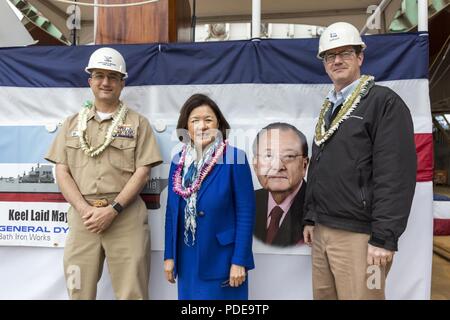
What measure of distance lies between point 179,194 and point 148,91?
1136 millimetres

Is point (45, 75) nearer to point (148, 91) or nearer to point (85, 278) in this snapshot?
point (148, 91)

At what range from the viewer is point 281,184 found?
2.83m

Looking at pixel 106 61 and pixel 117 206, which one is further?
pixel 106 61

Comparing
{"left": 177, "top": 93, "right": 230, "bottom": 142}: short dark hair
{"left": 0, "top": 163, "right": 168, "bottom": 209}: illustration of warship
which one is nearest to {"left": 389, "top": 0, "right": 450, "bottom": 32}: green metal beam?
{"left": 177, "top": 93, "right": 230, "bottom": 142}: short dark hair

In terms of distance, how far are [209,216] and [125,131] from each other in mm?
802

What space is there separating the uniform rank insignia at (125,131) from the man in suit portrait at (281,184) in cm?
90

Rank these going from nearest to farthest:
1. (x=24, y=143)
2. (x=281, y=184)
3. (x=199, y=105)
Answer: (x=199, y=105), (x=281, y=184), (x=24, y=143)

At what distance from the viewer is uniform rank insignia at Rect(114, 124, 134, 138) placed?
7.93ft

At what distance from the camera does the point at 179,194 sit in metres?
2.16

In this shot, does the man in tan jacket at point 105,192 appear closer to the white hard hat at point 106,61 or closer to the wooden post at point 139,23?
the white hard hat at point 106,61

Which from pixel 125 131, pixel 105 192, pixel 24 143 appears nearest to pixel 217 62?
pixel 125 131

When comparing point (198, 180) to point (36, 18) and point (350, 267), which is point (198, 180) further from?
point (36, 18)

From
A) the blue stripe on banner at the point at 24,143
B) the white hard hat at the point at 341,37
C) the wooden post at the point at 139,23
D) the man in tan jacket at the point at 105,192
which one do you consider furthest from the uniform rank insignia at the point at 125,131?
the white hard hat at the point at 341,37

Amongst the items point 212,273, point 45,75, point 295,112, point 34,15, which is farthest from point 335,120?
point 34,15
